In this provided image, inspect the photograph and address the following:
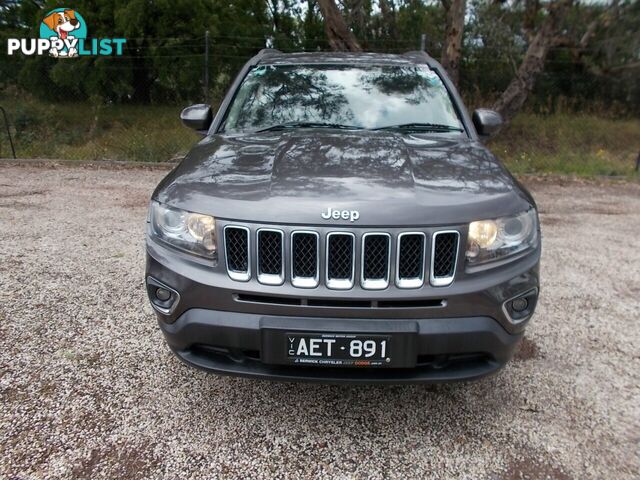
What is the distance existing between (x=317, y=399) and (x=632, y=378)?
1810 millimetres

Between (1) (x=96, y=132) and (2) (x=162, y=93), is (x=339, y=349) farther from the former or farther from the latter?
(1) (x=96, y=132)

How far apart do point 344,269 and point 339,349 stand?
1.04 ft

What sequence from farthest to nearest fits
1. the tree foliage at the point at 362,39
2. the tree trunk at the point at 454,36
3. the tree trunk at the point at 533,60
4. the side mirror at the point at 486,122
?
1. the tree foliage at the point at 362,39
2. the tree trunk at the point at 533,60
3. the tree trunk at the point at 454,36
4. the side mirror at the point at 486,122

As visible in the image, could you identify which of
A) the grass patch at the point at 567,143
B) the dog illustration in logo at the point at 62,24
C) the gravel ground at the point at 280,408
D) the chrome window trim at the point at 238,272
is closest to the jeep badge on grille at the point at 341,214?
the chrome window trim at the point at 238,272

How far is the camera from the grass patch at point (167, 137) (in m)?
10.3

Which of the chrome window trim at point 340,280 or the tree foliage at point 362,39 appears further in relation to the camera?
the tree foliage at point 362,39

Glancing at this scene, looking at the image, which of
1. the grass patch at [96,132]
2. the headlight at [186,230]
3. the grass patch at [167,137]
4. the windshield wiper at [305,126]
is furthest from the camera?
the grass patch at [96,132]

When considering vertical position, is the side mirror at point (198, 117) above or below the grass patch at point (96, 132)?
above

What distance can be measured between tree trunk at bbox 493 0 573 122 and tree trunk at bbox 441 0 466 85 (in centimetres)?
153

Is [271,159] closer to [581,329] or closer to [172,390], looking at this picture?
[172,390]

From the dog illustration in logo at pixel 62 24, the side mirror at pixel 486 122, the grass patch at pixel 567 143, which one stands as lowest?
the grass patch at pixel 567 143

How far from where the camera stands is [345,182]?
2195 mm

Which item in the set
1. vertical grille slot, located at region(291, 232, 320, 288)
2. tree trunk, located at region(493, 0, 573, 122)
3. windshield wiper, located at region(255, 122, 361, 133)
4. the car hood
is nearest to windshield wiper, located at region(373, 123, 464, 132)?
windshield wiper, located at region(255, 122, 361, 133)

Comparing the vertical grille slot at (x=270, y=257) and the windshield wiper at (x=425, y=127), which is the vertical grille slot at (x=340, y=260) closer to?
the vertical grille slot at (x=270, y=257)
